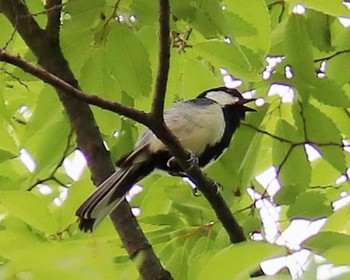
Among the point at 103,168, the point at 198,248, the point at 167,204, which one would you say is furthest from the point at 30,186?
the point at 198,248

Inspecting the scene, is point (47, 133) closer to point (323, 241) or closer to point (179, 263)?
point (179, 263)

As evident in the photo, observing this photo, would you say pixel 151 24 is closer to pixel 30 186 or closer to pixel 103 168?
pixel 103 168

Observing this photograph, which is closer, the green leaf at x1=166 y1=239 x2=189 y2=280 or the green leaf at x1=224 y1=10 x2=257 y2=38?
the green leaf at x1=224 y1=10 x2=257 y2=38

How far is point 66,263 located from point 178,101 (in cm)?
148

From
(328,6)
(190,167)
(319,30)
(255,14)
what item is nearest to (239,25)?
(255,14)

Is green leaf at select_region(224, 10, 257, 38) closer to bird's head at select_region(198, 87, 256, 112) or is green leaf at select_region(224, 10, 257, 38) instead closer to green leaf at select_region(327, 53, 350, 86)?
green leaf at select_region(327, 53, 350, 86)

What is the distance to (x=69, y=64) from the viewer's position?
5.41 ft

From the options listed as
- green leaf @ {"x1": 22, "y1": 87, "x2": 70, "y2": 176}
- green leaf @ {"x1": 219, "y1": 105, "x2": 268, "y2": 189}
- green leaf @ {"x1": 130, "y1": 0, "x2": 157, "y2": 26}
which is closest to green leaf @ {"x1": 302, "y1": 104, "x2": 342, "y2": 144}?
green leaf @ {"x1": 219, "y1": 105, "x2": 268, "y2": 189}

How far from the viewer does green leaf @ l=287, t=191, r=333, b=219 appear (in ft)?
5.10

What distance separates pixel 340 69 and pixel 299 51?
0.16 m

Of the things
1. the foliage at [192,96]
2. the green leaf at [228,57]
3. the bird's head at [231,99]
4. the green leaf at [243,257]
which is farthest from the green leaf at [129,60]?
the green leaf at [243,257]

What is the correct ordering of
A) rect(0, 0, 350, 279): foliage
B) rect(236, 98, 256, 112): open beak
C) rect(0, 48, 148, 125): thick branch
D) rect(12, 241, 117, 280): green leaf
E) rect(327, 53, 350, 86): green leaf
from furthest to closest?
rect(236, 98, 256, 112): open beak → rect(327, 53, 350, 86): green leaf → rect(0, 0, 350, 279): foliage → rect(0, 48, 148, 125): thick branch → rect(12, 241, 117, 280): green leaf

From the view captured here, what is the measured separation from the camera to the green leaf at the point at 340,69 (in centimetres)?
176

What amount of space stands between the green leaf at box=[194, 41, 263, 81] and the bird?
8.8 inches
